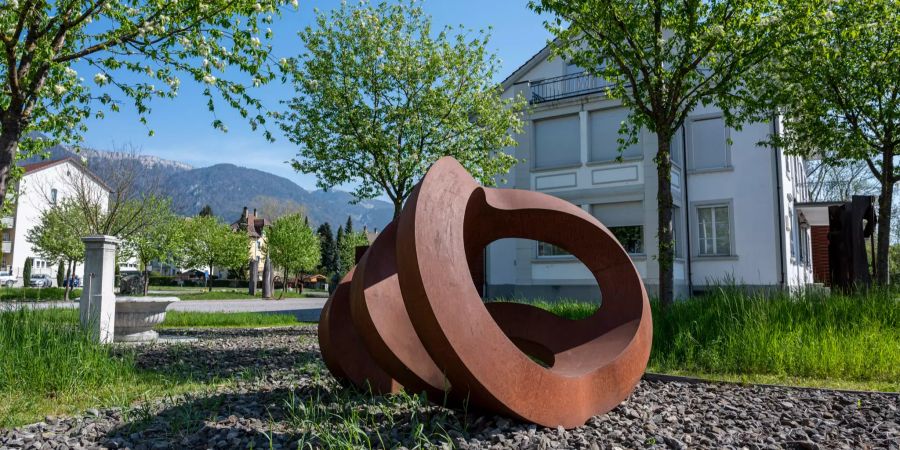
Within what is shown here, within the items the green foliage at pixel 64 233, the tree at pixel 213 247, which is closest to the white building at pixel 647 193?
the green foliage at pixel 64 233

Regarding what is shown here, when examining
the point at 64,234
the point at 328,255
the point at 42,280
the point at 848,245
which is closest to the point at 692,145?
the point at 848,245

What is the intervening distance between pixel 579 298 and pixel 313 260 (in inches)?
1235

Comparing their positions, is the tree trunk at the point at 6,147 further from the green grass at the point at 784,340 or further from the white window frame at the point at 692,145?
the white window frame at the point at 692,145

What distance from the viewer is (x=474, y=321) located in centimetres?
374

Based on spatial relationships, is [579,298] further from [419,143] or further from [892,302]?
[892,302]

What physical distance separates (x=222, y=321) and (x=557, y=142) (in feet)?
41.5

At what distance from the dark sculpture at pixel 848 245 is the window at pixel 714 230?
656 centimetres

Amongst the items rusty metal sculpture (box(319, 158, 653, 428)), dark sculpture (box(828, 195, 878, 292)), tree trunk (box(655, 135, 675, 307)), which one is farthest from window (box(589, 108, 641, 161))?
rusty metal sculpture (box(319, 158, 653, 428))

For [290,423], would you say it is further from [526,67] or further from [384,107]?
[526,67]

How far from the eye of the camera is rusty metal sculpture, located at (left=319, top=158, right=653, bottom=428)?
371 cm

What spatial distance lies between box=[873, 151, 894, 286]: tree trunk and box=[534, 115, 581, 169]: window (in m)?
8.70

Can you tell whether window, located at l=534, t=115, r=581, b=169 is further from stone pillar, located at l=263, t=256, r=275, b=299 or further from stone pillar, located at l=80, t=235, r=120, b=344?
stone pillar, located at l=263, t=256, r=275, b=299

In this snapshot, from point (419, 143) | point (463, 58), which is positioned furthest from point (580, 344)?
point (463, 58)

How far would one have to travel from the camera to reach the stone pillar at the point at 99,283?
9.68 meters
